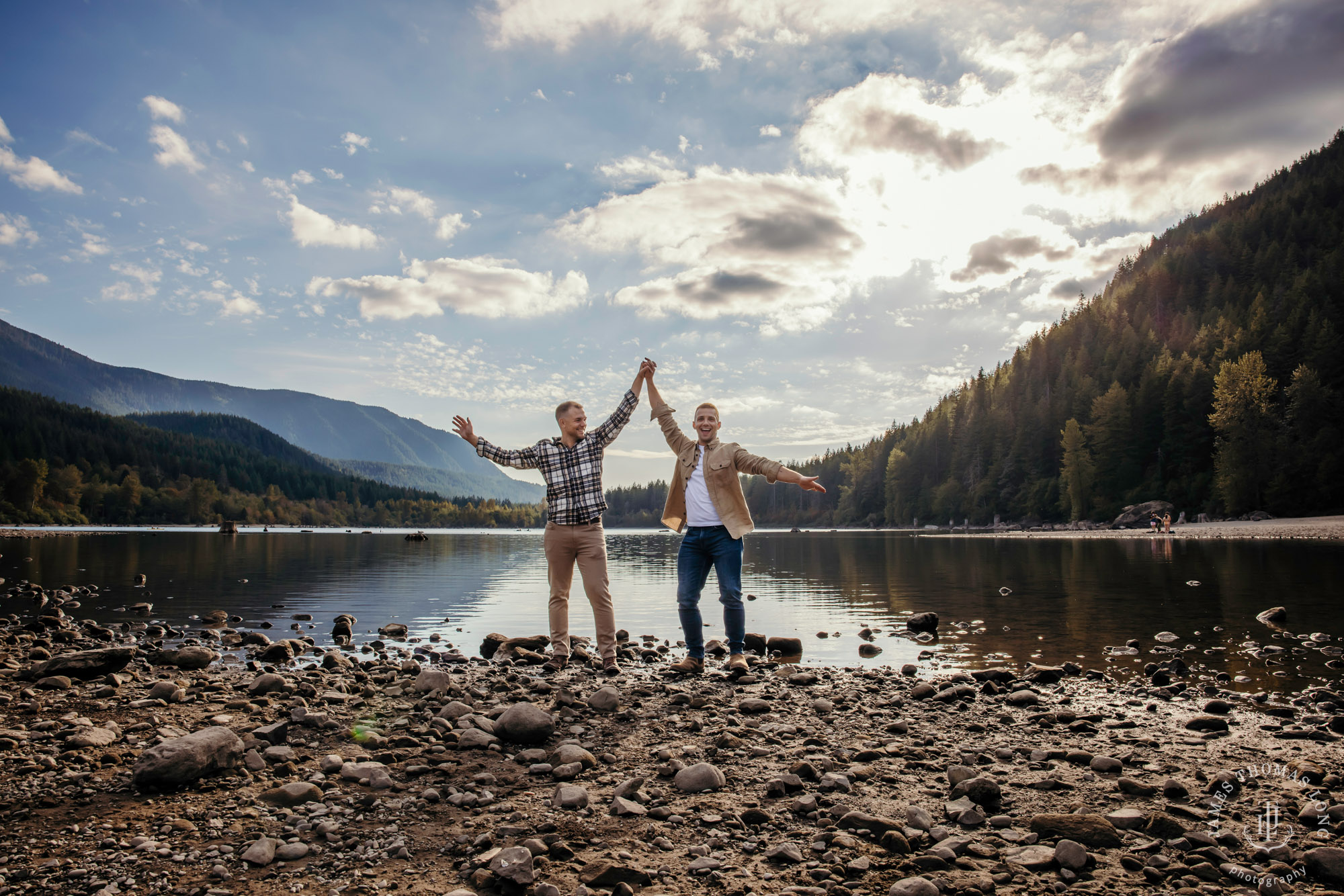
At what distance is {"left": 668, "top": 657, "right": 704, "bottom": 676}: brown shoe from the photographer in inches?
384

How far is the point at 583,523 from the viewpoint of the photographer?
9.99m

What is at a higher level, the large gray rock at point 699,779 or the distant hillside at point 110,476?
the distant hillside at point 110,476

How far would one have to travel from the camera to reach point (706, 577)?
1001cm

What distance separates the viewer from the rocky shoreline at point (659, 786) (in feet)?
12.9

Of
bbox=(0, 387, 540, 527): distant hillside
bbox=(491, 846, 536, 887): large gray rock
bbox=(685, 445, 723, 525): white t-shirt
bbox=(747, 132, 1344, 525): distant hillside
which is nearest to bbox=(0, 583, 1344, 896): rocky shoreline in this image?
bbox=(491, 846, 536, 887): large gray rock

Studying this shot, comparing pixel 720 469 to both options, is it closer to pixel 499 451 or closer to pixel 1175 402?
pixel 499 451

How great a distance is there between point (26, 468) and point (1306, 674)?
530 ft

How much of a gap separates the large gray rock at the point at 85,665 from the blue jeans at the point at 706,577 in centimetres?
754

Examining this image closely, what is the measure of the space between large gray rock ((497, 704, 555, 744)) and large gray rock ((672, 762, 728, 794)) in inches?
64.9

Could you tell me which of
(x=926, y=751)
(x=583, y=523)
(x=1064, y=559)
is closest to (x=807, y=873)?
(x=926, y=751)

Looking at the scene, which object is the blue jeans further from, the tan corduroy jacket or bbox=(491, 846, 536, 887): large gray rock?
bbox=(491, 846, 536, 887): large gray rock

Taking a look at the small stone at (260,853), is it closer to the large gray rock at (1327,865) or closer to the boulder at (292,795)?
the boulder at (292,795)

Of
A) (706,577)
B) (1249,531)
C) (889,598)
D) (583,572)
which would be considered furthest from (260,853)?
(1249,531)

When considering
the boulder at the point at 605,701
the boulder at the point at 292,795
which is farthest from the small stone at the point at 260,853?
the boulder at the point at 605,701
